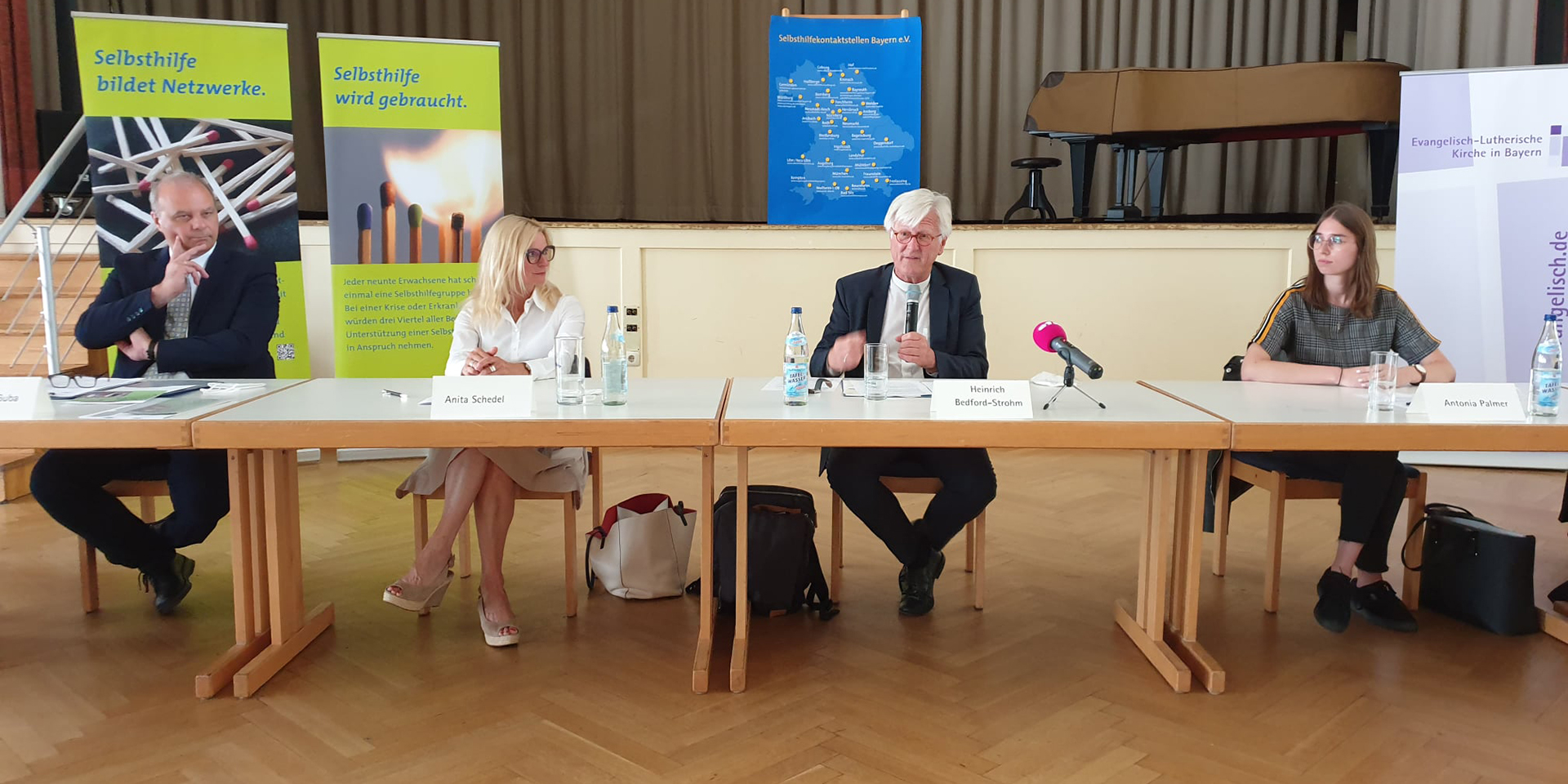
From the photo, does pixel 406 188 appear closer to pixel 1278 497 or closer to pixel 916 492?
pixel 916 492

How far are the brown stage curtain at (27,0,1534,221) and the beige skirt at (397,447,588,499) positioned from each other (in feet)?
15.3

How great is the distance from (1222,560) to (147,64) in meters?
4.33

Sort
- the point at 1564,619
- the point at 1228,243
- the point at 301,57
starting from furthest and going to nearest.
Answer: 1. the point at 301,57
2. the point at 1228,243
3. the point at 1564,619

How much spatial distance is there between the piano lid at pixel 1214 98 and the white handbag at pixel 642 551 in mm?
3775

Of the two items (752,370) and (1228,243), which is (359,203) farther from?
(1228,243)

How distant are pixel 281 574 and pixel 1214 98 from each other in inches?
195

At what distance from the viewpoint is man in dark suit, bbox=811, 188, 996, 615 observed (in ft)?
9.25

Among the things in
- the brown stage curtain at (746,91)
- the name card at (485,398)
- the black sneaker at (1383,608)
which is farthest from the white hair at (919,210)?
the brown stage curtain at (746,91)

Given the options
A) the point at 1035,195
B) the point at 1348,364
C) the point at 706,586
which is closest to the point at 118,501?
the point at 706,586

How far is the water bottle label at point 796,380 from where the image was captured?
2326mm

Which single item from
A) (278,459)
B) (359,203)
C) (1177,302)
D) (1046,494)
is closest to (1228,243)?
(1177,302)

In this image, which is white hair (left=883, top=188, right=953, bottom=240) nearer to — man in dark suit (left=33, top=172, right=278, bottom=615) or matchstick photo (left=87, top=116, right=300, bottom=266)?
man in dark suit (left=33, top=172, right=278, bottom=615)

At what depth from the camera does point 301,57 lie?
6.79 meters

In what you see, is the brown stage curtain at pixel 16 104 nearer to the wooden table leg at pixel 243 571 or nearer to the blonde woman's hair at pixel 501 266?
the blonde woman's hair at pixel 501 266
